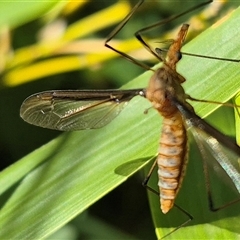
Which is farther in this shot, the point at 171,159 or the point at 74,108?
the point at 74,108

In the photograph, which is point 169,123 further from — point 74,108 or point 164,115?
point 74,108

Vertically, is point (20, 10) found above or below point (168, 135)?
above

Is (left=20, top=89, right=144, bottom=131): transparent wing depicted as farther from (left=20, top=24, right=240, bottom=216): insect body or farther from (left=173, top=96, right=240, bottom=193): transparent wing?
(left=173, top=96, right=240, bottom=193): transparent wing

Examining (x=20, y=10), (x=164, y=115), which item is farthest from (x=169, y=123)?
(x=20, y=10)

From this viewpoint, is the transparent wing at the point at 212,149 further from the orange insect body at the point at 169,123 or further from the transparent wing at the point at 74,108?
the transparent wing at the point at 74,108

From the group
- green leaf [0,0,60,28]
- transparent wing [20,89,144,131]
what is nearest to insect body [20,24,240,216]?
transparent wing [20,89,144,131]

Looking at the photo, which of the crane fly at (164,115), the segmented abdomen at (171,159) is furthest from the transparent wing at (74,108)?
the segmented abdomen at (171,159)
